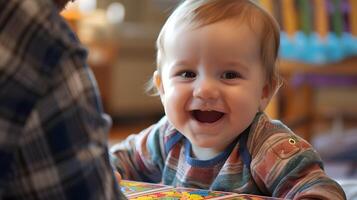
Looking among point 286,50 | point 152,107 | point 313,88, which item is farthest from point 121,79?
point 286,50

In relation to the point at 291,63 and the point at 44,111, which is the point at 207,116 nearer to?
the point at 44,111

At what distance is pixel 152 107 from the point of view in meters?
4.50

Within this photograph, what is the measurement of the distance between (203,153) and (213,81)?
14 centimetres

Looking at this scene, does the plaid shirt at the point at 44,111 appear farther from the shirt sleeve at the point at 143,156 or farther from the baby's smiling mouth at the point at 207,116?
the shirt sleeve at the point at 143,156

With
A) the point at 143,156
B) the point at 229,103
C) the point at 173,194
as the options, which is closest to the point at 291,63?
the point at 143,156

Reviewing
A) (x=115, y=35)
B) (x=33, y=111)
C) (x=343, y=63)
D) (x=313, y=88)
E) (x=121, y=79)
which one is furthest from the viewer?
(x=121, y=79)

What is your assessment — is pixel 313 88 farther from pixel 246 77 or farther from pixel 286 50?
pixel 246 77

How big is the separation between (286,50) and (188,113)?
135 centimetres

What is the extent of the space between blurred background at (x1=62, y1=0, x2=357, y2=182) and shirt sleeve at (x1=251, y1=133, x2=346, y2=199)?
0.96 ft

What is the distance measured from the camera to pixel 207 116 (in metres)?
0.91

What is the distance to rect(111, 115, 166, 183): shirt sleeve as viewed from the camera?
1.03 metres

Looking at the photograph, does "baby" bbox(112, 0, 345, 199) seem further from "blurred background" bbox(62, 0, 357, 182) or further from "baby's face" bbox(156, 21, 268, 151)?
"blurred background" bbox(62, 0, 357, 182)

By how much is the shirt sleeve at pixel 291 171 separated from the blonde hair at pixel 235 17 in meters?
0.13

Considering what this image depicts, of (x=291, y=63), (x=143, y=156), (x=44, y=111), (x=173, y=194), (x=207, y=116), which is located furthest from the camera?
(x=291, y=63)
